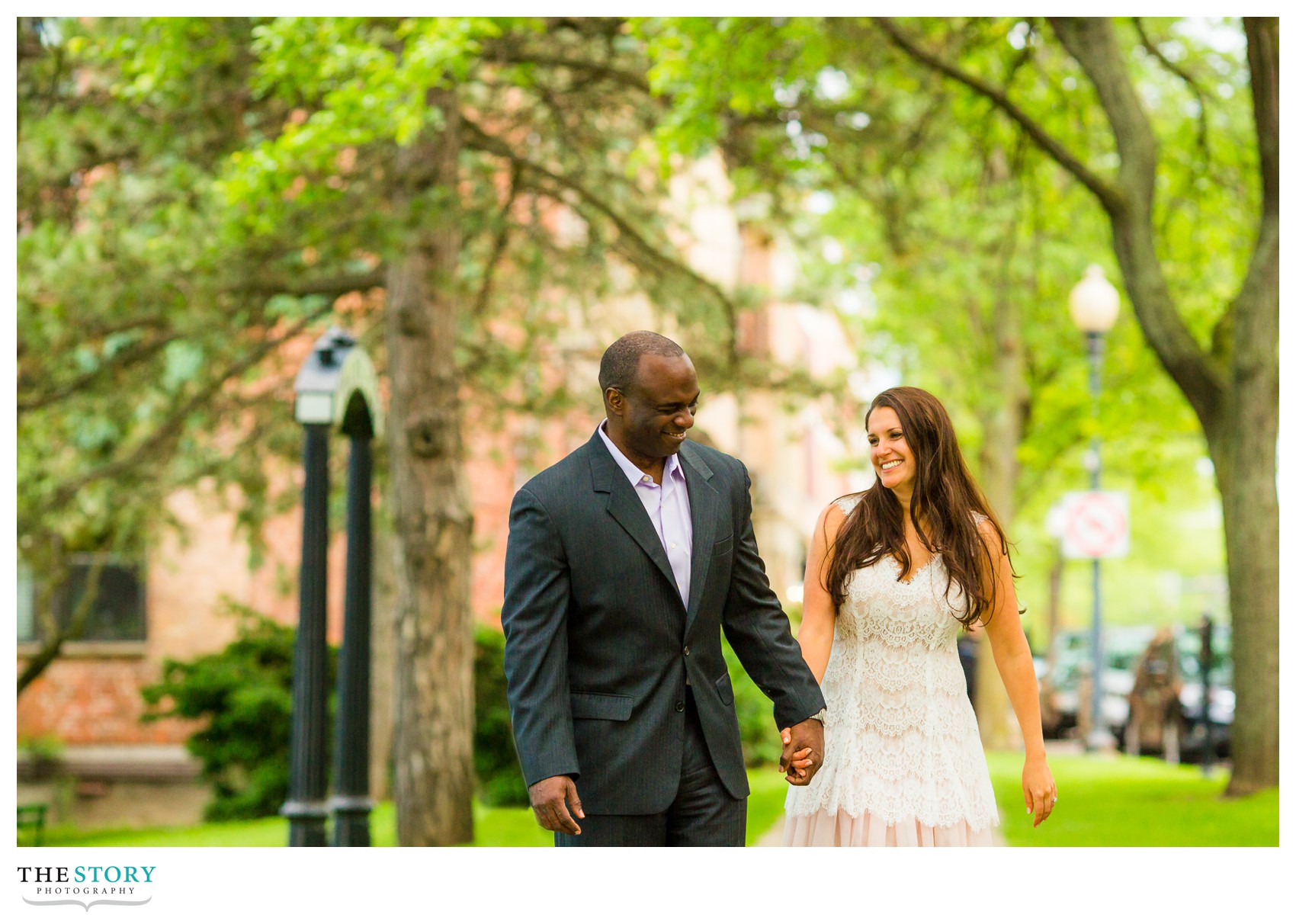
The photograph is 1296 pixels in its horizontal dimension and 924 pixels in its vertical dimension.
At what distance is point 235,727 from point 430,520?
446cm

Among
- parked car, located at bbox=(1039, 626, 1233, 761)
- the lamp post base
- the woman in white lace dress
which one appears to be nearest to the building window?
parked car, located at bbox=(1039, 626, 1233, 761)

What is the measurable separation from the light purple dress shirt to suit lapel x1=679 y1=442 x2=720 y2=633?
0.02 meters

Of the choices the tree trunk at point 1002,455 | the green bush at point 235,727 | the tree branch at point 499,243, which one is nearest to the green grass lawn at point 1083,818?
the green bush at point 235,727

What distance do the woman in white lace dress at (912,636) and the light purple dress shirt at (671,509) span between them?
0.70 meters

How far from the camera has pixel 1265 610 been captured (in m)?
10.8

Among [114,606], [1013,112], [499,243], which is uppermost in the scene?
[1013,112]

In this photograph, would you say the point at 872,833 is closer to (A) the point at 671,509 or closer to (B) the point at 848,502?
(B) the point at 848,502

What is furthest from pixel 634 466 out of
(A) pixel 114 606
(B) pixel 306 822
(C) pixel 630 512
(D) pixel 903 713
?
(A) pixel 114 606

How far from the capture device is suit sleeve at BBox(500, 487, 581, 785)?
3885mm

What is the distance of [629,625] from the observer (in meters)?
4.04

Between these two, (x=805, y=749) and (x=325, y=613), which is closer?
(x=805, y=749)

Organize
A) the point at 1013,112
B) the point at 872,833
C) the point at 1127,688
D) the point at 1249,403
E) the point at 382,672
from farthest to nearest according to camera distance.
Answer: the point at 1127,688 → the point at 382,672 → the point at 1013,112 → the point at 1249,403 → the point at 872,833

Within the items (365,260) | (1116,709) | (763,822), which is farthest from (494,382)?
(1116,709)

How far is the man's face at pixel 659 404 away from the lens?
394cm
